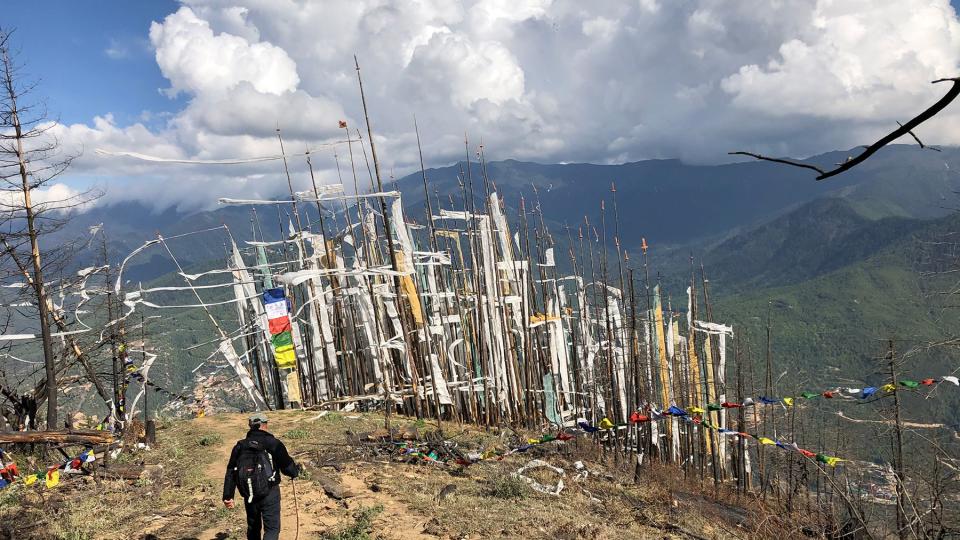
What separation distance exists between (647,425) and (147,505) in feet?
38.6

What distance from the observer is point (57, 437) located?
8836 millimetres

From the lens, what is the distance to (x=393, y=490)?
8797 mm

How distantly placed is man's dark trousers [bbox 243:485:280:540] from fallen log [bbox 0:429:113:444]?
4314 mm

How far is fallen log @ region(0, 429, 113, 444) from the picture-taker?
8414mm

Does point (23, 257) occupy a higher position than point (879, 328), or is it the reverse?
point (23, 257)

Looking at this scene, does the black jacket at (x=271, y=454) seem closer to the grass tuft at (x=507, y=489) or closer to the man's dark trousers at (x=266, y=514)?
the man's dark trousers at (x=266, y=514)

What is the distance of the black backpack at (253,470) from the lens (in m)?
6.18

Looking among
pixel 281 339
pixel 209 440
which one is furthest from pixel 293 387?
pixel 209 440

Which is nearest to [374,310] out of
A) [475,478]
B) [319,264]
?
[319,264]

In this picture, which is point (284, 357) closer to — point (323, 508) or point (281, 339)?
point (281, 339)

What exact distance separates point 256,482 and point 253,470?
4.8 inches

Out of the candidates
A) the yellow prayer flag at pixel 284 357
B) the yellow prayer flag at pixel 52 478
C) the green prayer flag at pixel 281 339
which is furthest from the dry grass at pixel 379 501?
the green prayer flag at pixel 281 339

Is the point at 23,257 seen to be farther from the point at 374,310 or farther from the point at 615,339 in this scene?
the point at 615,339

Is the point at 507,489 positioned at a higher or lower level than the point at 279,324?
lower
